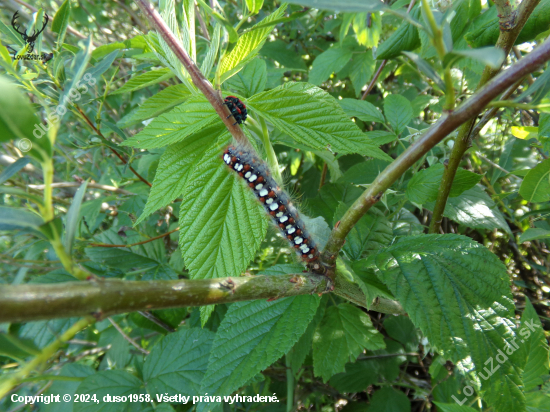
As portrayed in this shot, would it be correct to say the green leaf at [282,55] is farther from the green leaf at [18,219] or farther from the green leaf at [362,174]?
the green leaf at [18,219]

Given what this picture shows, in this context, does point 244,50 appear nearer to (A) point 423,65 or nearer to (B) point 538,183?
(A) point 423,65

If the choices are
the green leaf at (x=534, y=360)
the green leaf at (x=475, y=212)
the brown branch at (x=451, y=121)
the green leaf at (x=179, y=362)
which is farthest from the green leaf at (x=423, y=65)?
the green leaf at (x=179, y=362)

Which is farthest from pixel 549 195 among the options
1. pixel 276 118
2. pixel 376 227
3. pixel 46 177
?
pixel 46 177

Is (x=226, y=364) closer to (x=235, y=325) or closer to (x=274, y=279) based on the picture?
(x=235, y=325)

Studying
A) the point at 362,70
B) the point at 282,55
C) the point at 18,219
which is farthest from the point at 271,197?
the point at 282,55

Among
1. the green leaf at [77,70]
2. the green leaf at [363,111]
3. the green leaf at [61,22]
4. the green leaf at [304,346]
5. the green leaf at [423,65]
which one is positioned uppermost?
the green leaf at [61,22]

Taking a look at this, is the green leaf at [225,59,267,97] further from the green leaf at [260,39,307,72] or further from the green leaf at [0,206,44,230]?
the green leaf at [260,39,307,72]
